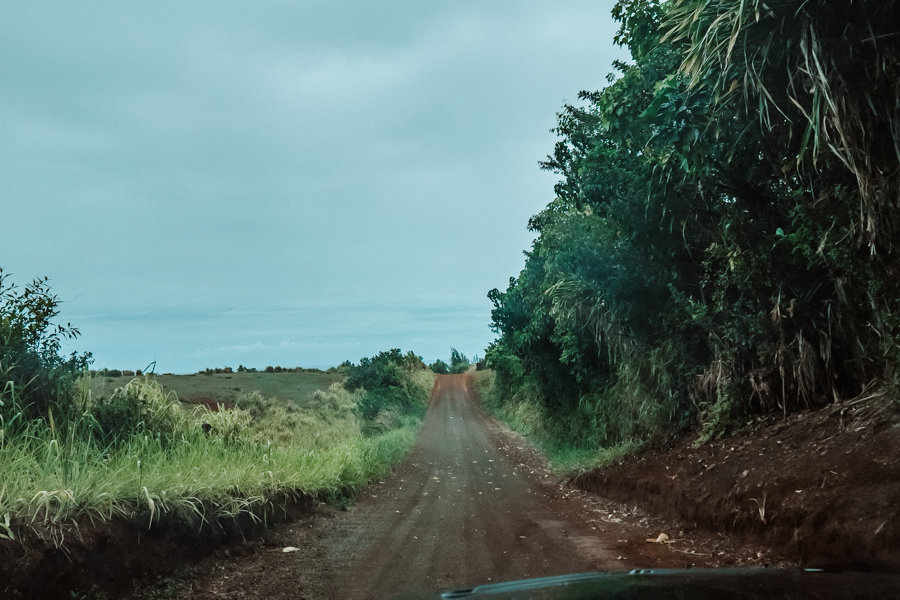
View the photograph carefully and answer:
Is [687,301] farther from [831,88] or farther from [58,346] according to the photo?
[58,346]

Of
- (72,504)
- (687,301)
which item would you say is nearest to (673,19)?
(687,301)

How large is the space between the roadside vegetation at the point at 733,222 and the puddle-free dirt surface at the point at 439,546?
2.11 metres

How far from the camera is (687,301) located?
9.49 m

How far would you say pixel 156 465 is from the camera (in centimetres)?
667

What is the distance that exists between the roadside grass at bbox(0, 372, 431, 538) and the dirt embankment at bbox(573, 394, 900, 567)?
502 centimetres

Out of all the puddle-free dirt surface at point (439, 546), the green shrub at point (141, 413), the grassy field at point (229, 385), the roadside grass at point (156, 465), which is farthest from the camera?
the grassy field at point (229, 385)

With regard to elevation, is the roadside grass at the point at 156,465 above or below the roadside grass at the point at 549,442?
above

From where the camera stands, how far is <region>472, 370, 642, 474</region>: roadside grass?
11.3 m

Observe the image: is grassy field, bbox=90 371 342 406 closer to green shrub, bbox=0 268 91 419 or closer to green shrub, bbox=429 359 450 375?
green shrub, bbox=0 268 91 419

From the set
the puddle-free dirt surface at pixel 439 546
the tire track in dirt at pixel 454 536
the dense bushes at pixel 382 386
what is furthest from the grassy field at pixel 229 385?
the tire track in dirt at pixel 454 536

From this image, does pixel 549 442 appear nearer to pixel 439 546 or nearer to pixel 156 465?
pixel 439 546

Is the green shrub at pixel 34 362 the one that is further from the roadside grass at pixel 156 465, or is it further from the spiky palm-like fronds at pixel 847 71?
the spiky palm-like fronds at pixel 847 71

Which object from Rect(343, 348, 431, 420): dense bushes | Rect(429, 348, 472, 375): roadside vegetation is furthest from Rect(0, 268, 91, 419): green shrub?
Rect(429, 348, 472, 375): roadside vegetation

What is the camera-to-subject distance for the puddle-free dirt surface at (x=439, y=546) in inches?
217
